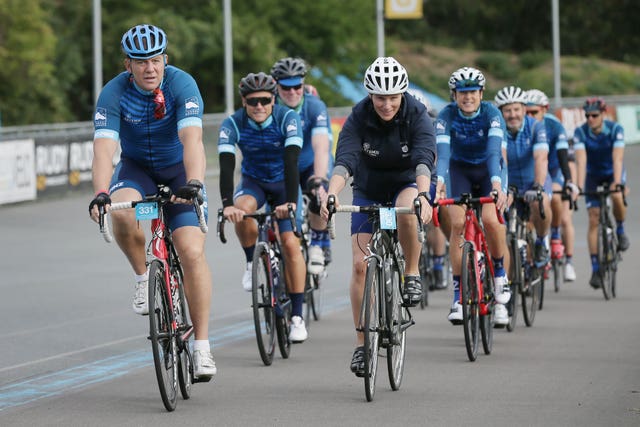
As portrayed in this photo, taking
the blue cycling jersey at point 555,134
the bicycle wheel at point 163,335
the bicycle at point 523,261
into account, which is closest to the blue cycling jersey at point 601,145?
the blue cycling jersey at point 555,134

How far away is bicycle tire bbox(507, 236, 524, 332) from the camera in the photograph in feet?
39.5

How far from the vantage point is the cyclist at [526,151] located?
1324 centimetres

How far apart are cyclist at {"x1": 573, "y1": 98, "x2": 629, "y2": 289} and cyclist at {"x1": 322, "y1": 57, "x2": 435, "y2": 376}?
244 inches

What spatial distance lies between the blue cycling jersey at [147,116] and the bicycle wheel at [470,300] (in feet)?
8.32

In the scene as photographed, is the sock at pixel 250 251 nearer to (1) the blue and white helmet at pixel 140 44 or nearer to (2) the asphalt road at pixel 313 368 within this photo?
(2) the asphalt road at pixel 313 368

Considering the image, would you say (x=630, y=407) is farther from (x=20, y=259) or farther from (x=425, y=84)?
(x=425, y=84)

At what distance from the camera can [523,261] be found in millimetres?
12555

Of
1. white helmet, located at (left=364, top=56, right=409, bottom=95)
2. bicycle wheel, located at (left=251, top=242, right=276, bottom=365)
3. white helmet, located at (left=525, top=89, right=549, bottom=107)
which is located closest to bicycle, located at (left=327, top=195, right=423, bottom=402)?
white helmet, located at (left=364, top=56, right=409, bottom=95)

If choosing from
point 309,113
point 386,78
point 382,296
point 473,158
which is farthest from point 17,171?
point 382,296

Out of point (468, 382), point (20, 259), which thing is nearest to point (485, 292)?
point (468, 382)

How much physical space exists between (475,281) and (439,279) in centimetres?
429

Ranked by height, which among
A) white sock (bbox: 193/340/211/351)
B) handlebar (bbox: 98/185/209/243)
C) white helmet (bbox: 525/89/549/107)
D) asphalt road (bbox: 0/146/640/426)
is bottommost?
asphalt road (bbox: 0/146/640/426)

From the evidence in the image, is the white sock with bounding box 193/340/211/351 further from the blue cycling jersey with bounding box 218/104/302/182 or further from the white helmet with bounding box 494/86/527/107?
the white helmet with bounding box 494/86/527/107

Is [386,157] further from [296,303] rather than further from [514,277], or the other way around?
[514,277]
